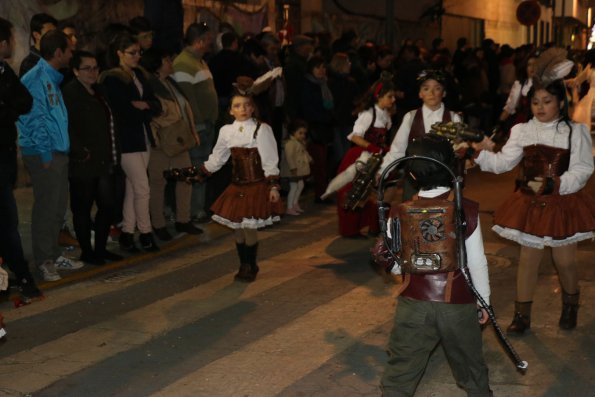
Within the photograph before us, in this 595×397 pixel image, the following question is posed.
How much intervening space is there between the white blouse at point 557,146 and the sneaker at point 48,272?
4111 mm

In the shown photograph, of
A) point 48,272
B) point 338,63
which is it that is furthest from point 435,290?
point 338,63

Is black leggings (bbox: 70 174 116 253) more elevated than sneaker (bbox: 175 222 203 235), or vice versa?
black leggings (bbox: 70 174 116 253)

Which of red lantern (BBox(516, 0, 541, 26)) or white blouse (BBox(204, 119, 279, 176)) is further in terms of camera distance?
red lantern (BBox(516, 0, 541, 26))

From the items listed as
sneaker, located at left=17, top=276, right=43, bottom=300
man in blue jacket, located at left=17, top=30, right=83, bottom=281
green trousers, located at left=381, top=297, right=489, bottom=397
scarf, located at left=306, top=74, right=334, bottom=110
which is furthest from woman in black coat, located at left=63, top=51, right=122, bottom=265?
green trousers, located at left=381, top=297, right=489, bottom=397

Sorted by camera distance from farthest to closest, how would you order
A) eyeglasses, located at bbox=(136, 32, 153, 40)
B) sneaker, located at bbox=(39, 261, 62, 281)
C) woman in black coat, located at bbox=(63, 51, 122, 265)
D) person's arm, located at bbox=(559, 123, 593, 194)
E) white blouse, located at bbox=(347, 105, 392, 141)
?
eyeglasses, located at bbox=(136, 32, 153, 40) < white blouse, located at bbox=(347, 105, 392, 141) < woman in black coat, located at bbox=(63, 51, 122, 265) < sneaker, located at bbox=(39, 261, 62, 281) < person's arm, located at bbox=(559, 123, 593, 194)

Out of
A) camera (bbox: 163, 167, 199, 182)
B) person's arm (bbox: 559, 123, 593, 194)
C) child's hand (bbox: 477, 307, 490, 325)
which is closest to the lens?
child's hand (bbox: 477, 307, 490, 325)

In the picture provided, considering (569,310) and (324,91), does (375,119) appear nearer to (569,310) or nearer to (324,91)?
(324,91)

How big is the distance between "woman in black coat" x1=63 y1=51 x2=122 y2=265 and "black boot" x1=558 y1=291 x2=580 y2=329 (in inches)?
176

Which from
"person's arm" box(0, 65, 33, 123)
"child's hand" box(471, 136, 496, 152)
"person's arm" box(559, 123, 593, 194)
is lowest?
"person's arm" box(559, 123, 593, 194)

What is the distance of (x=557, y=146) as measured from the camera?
6543mm

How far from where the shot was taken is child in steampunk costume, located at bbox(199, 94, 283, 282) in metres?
8.35

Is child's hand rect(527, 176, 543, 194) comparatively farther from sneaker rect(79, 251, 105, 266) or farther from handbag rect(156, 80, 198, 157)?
handbag rect(156, 80, 198, 157)

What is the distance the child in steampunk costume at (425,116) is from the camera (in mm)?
7938

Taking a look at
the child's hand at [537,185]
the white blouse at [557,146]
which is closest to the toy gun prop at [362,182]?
the white blouse at [557,146]
